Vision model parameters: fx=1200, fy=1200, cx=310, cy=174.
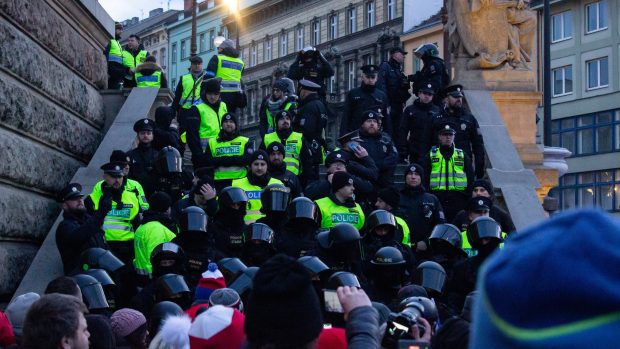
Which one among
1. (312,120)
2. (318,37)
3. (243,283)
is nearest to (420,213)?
(312,120)

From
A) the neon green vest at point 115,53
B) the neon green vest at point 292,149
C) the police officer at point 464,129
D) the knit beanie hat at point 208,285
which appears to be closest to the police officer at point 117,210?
the neon green vest at point 292,149

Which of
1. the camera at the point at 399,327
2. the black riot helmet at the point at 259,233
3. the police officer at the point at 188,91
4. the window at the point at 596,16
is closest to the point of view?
the camera at the point at 399,327

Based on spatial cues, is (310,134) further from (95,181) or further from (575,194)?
(575,194)

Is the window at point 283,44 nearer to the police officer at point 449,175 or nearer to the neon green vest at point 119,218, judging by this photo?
the police officer at point 449,175

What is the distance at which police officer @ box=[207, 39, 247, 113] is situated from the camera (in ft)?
57.0

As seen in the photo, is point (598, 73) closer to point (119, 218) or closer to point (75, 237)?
point (119, 218)

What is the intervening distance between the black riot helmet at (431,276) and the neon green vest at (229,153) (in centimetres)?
440

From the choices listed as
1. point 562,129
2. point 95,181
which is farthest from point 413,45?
point 95,181

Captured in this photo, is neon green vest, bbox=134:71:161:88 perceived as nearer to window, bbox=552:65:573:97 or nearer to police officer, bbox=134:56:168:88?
police officer, bbox=134:56:168:88

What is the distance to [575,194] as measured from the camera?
62906 millimetres

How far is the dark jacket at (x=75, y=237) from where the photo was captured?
419 inches

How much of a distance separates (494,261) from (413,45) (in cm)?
6972

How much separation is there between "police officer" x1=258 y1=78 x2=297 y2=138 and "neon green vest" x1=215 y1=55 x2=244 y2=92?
590 mm

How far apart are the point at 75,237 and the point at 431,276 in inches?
127
